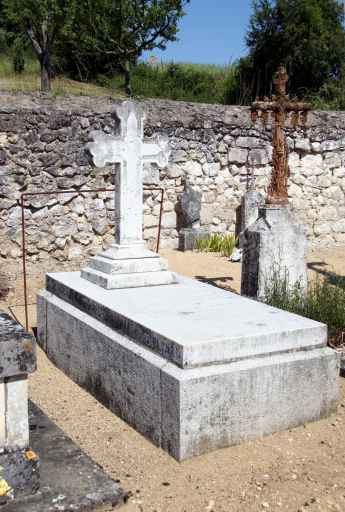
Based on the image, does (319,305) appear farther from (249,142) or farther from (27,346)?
(249,142)

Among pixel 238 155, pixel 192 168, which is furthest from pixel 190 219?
pixel 238 155

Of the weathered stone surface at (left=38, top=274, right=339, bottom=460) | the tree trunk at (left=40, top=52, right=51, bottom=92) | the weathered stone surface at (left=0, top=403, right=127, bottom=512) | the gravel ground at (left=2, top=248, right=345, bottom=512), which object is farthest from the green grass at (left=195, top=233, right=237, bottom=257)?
the tree trunk at (left=40, top=52, right=51, bottom=92)

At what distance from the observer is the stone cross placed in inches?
216

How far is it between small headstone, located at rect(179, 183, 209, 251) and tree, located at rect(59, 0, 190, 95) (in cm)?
1310

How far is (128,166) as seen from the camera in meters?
5.54

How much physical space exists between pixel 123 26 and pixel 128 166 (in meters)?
18.3

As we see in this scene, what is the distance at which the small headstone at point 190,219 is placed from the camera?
986 cm

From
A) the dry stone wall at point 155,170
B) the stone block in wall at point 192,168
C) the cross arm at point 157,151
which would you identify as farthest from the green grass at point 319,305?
the stone block in wall at point 192,168

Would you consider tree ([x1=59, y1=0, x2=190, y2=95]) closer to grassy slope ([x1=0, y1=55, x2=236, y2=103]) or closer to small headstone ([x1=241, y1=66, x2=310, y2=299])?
grassy slope ([x1=0, y1=55, x2=236, y2=103])

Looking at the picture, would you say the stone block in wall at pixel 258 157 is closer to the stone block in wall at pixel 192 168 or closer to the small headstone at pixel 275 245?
the stone block in wall at pixel 192 168

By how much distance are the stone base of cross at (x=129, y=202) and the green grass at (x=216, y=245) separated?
4236 millimetres

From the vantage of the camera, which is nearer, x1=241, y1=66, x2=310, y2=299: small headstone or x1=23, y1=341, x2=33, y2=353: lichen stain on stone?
x1=23, y1=341, x2=33, y2=353: lichen stain on stone

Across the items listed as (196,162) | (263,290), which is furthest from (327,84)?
(263,290)

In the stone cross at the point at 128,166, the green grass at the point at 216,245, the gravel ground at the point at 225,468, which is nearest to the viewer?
the gravel ground at the point at 225,468
